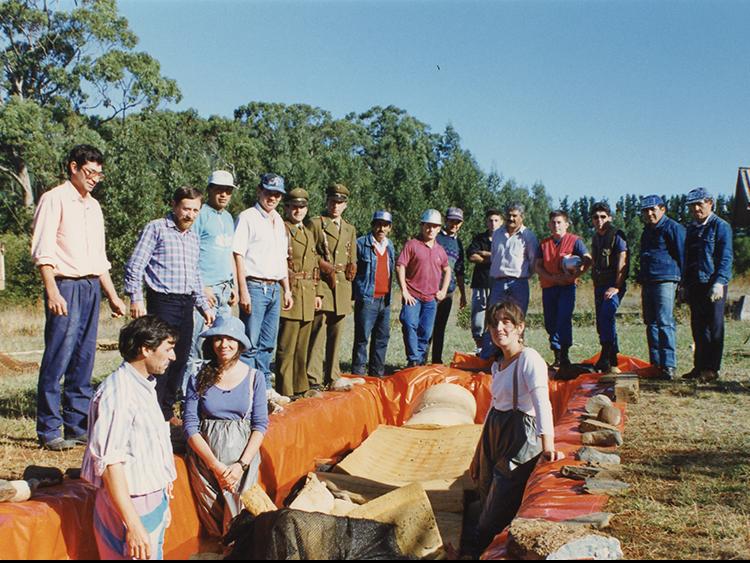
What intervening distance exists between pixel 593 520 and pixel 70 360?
3445 millimetres

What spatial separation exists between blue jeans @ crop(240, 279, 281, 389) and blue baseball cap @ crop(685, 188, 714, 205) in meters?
3.96

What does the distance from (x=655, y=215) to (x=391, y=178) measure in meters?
21.5

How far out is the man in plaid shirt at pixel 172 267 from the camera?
5.37 metres

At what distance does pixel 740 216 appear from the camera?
510 inches

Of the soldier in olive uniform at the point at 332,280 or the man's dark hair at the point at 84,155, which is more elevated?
the man's dark hair at the point at 84,155

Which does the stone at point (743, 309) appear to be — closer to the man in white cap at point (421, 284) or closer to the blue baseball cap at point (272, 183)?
the man in white cap at point (421, 284)

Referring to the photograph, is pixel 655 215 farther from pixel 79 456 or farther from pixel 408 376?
pixel 79 456

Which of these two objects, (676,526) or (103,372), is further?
(103,372)

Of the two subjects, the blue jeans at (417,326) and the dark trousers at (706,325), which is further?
the blue jeans at (417,326)

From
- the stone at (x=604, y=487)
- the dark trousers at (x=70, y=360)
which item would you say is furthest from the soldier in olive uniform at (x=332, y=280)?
the stone at (x=604, y=487)

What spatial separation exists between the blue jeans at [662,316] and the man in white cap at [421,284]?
6.69ft

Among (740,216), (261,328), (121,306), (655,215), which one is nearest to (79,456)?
(121,306)

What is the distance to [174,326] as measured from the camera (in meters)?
5.37

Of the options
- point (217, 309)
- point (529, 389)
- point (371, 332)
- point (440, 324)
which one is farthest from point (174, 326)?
point (440, 324)
